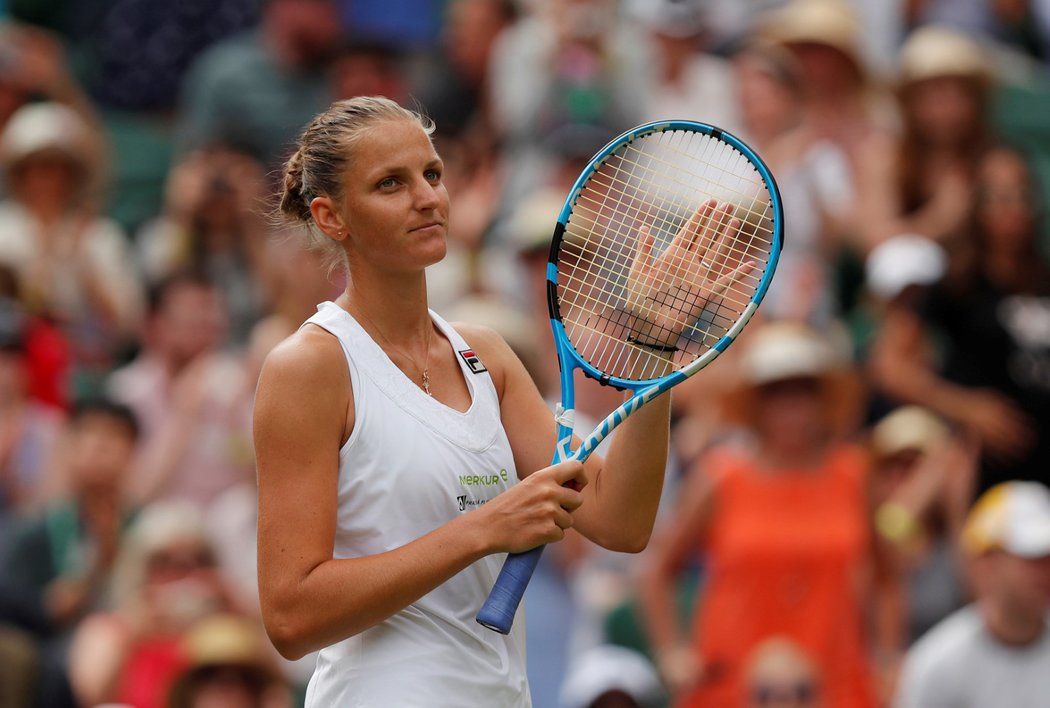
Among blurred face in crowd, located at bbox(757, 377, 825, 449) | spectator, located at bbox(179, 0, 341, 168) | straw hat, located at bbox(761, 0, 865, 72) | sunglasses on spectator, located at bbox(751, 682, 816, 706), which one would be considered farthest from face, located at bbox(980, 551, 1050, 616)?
spectator, located at bbox(179, 0, 341, 168)

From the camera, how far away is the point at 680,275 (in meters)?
3.23

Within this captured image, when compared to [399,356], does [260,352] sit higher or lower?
lower

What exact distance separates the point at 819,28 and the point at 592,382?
2.44 metres

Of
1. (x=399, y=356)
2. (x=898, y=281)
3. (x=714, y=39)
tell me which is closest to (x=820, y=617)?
(x=898, y=281)

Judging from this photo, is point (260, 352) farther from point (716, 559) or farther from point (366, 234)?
point (366, 234)

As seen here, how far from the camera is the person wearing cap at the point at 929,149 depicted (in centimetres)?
720

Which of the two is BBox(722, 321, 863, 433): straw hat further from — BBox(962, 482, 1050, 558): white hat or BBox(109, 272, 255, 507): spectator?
BBox(109, 272, 255, 507): spectator

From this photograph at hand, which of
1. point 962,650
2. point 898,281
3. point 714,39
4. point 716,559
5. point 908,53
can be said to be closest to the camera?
point 962,650

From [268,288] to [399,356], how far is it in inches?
187

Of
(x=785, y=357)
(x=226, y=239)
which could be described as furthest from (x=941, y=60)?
(x=226, y=239)

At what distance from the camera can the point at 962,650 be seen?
18.0 ft

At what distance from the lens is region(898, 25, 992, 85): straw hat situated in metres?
7.33

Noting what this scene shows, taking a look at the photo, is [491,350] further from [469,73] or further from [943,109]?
[469,73]

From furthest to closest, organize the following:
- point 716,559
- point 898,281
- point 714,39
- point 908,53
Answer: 1. point 714,39
2. point 908,53
3. point 898,281
4. point 716,559
